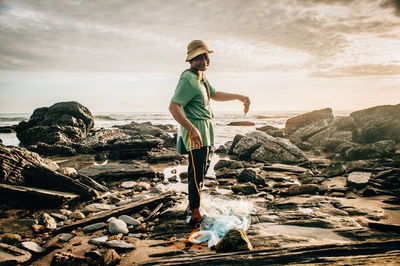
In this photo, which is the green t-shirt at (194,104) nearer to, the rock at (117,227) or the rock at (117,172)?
the rock at (117,227)

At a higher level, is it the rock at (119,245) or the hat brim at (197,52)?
the hat brim at (197,52)

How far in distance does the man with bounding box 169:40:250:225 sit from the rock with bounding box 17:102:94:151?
13.5m

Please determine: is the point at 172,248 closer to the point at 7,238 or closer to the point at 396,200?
the point at 7,238

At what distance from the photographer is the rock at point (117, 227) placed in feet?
→ 10.8

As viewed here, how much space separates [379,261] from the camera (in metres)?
1.72

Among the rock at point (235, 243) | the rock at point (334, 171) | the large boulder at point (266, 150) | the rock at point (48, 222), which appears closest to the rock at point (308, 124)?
the large boulder at point (266, 150)

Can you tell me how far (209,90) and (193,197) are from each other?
5.88 ft

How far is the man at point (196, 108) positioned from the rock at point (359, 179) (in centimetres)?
373

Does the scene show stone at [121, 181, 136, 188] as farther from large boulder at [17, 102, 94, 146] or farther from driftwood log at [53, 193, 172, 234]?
large boulder at [17, 102, 94, 146]

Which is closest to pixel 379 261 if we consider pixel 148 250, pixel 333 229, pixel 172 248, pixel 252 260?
pixel 252 260

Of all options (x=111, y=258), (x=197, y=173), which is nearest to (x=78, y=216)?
(x=111, y=258)

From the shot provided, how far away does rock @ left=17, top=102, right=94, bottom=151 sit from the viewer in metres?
14.9

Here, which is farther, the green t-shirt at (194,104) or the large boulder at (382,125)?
the large boulder at (382,125)

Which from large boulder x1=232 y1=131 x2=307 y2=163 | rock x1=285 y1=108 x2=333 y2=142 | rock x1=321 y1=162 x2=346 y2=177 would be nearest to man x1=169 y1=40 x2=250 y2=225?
rock x1=321 y1=162 x2=346 y2=177
